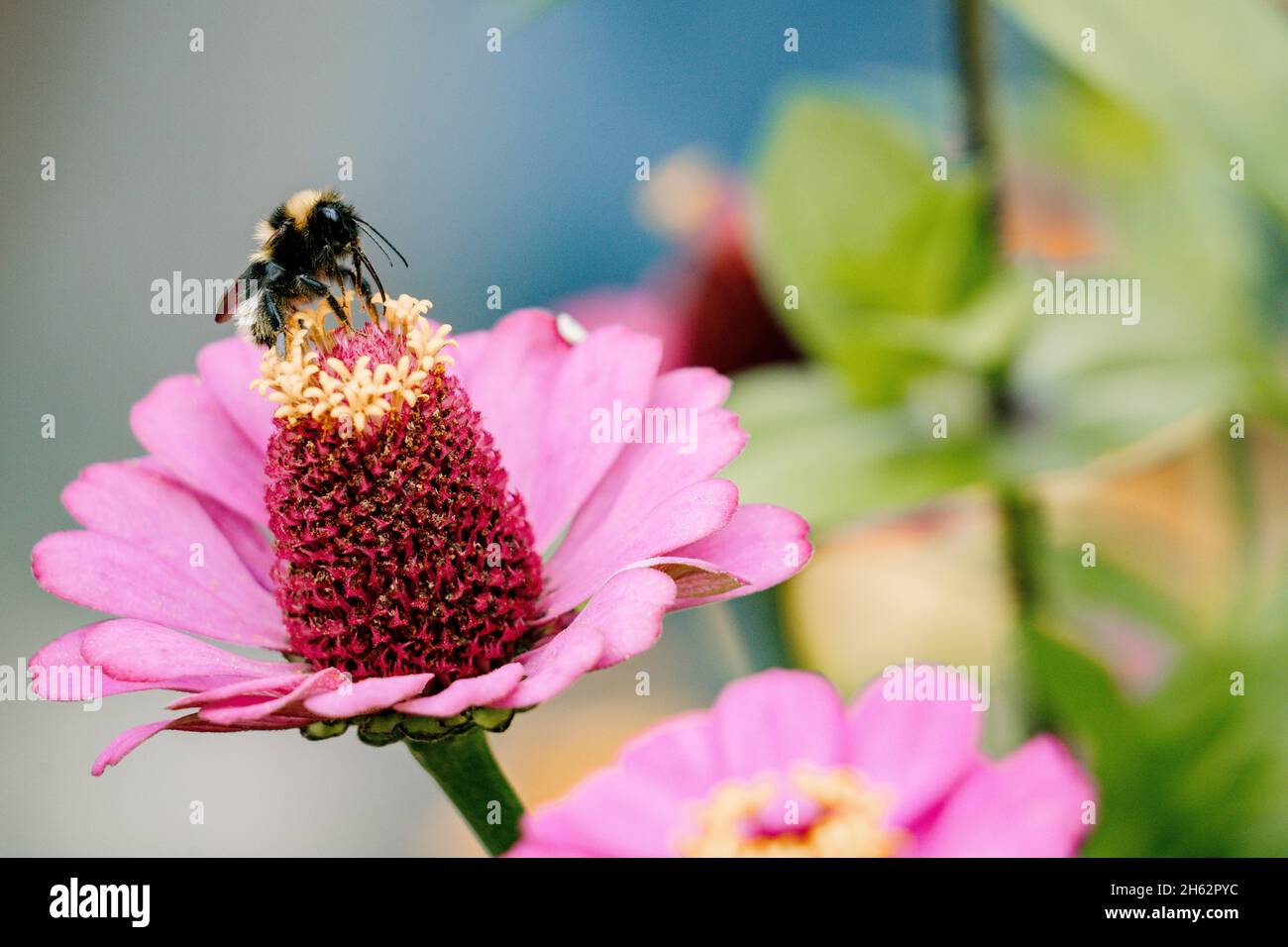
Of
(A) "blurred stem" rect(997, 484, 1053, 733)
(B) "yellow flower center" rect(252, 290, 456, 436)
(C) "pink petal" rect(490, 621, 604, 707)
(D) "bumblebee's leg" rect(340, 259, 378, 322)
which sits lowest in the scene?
(A) "blurred stem" rect(997, 484, 1053, 733)

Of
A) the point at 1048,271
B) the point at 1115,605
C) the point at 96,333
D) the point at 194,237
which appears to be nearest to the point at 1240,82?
the point at 1048,271

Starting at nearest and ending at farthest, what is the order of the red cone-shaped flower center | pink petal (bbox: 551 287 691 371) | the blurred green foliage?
the red cone-shaped flower center
the blurred green foliage
pink petal (bbox: 551 287 691 371)

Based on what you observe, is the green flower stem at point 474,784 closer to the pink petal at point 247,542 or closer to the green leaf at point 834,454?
the pink petal at point 247,542

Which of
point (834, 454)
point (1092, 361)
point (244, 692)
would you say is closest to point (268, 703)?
point (244, 692)

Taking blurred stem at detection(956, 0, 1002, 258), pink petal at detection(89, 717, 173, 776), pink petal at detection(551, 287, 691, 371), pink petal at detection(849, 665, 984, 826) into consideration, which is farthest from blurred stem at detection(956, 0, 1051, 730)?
pink petal at detection(89, 717, 173, 776)

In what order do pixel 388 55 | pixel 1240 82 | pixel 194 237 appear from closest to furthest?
pixel 1240 82
pixel 194 237
pixel 388 55

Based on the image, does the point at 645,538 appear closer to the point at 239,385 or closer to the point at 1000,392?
the point at 239,385

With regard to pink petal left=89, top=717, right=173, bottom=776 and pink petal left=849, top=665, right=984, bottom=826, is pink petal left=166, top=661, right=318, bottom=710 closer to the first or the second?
pink petal left=89, top=717, right=173, bottom=776
